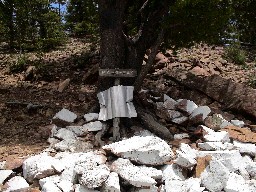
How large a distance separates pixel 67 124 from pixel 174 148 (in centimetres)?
218

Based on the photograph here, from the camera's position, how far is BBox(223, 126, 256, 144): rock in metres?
6.83

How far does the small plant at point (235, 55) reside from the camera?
42.5 feet

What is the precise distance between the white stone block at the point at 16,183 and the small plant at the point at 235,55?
31.4 ft

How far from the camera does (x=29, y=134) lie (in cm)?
723

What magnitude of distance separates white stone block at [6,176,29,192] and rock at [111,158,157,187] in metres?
1.32

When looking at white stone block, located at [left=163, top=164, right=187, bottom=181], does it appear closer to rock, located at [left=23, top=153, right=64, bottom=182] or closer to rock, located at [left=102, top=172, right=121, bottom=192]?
rock, located at [left=102, top=172, right=121, bottom=192]

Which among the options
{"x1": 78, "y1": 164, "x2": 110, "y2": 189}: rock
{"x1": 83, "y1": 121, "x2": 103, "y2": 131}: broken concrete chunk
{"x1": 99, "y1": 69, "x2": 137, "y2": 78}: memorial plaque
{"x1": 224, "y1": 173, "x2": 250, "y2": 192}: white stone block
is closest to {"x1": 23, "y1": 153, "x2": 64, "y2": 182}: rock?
{"x1": 78, "y1": 164, "x2": 110, "y2": 189}: rock

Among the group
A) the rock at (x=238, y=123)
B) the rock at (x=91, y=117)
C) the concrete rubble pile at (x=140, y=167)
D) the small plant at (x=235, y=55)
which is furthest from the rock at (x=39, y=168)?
the small plant at (x=235, y=55)

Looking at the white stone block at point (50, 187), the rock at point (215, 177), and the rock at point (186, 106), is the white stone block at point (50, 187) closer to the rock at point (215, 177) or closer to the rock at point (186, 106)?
the rock at point (215, 177)

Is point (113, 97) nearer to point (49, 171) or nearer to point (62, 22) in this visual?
point (49, 171)

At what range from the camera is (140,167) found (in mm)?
5660

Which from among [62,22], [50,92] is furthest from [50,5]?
[50,92]

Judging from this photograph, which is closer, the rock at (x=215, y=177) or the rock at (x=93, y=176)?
the rock at (x=93, y=176)

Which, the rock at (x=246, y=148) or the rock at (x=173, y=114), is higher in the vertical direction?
the rock at (x=173, y=114)
